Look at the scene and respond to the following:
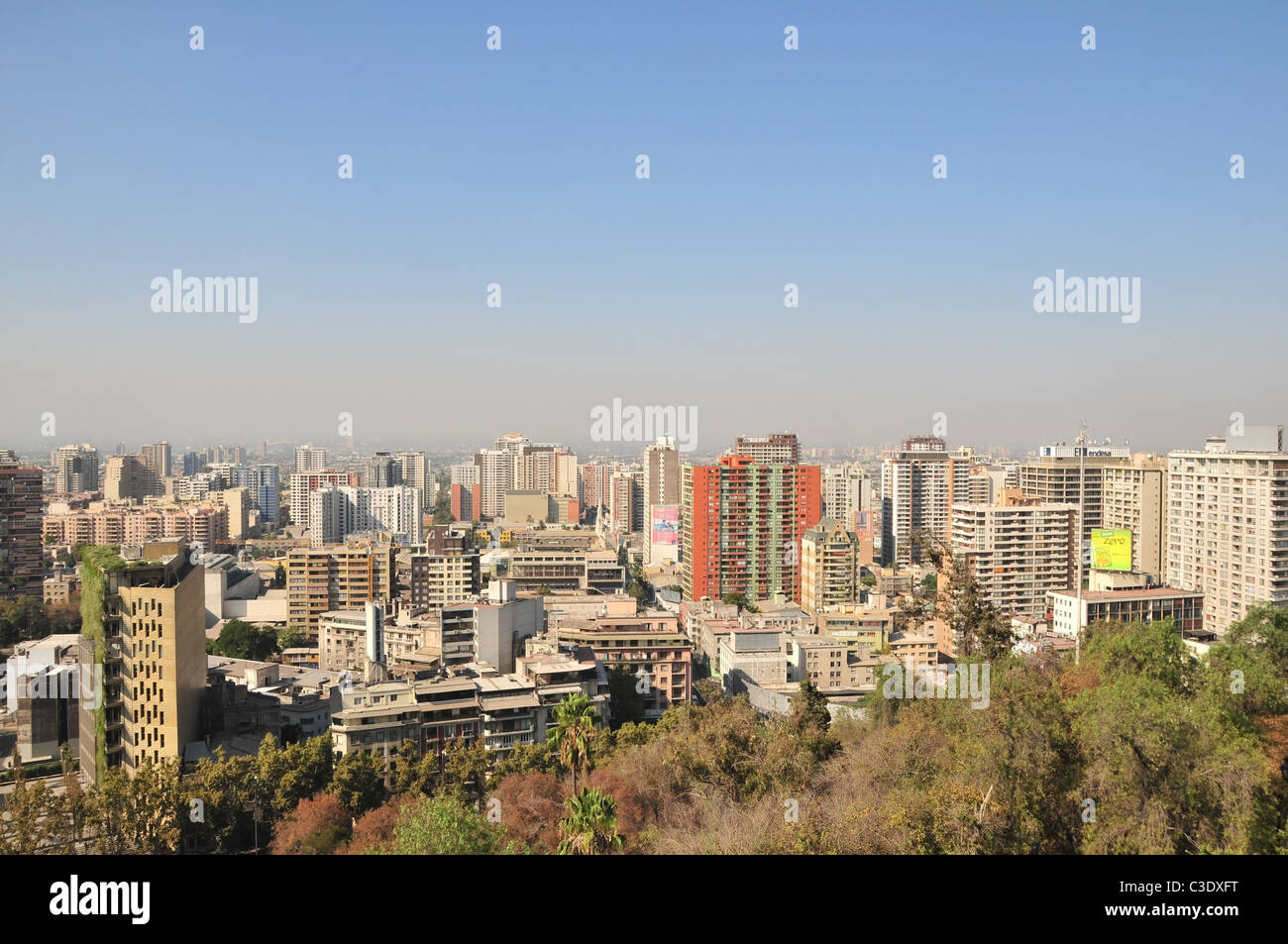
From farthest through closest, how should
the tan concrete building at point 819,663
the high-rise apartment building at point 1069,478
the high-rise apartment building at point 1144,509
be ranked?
the high-rise apartment building at point 1069,478
the high-rise apartment building at point 1144,509
the tan concrete building at point 819,663

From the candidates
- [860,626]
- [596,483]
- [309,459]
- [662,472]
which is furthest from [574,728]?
[309,459]

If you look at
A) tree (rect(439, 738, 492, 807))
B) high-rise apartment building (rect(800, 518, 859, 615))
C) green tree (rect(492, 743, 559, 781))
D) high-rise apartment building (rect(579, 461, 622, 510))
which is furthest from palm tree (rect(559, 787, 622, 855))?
high-rise apartment building (rect(579, 461, 622, 510))

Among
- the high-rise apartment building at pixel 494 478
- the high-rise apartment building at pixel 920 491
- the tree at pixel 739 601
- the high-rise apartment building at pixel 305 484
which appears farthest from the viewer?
the high-rise apartment building at pixel 494 478

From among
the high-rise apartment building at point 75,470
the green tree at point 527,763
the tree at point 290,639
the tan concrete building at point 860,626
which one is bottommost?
the tree at point 290,639

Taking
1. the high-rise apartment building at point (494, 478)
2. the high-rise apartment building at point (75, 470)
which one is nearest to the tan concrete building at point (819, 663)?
the high-rise apartment building at point (75, 470)

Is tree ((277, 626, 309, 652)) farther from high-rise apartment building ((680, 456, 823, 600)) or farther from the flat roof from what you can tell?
the flat roof

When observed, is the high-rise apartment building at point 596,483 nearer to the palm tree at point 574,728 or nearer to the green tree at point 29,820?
the palm tree at point 574,728
